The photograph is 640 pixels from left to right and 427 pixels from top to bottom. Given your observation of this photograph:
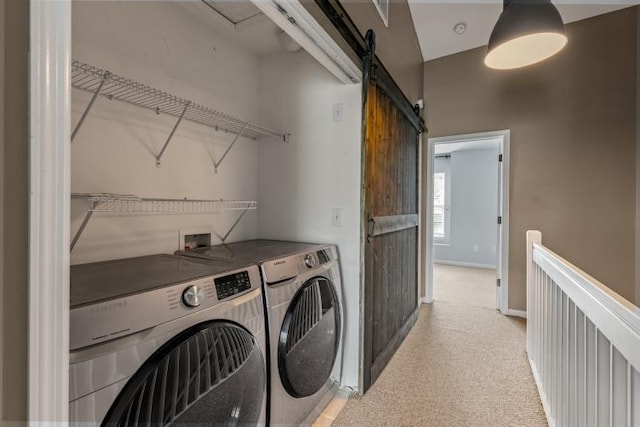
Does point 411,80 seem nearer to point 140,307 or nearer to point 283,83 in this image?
point 283,83

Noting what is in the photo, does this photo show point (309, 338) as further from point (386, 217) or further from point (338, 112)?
point (338, 112)

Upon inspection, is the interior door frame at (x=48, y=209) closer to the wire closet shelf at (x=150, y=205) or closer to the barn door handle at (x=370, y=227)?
the wire closet shelf at (x=150, y=205)

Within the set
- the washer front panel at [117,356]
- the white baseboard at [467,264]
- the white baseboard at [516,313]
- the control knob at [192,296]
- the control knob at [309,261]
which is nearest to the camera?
the washer front panel at [117,356]

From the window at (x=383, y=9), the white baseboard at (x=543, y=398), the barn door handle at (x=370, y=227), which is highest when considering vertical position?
the window at (x=383, y=9)

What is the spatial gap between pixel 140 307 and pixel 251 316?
44cm

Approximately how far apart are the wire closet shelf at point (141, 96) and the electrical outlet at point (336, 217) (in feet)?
2.27

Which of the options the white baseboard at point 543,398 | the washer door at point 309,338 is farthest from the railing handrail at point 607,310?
the washer door at point 309,338

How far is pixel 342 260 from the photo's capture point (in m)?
1.85

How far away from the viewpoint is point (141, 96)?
4.71ft

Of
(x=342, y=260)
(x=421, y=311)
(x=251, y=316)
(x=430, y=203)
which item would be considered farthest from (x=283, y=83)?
(x=421, y=311)

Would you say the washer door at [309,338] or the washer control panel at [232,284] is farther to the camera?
the washer door at [309,338]

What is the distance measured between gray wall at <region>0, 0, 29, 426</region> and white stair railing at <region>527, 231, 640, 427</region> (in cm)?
127

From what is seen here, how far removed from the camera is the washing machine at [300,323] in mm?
1277

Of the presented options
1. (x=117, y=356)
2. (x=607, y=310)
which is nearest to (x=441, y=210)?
(x=607, y=310)
